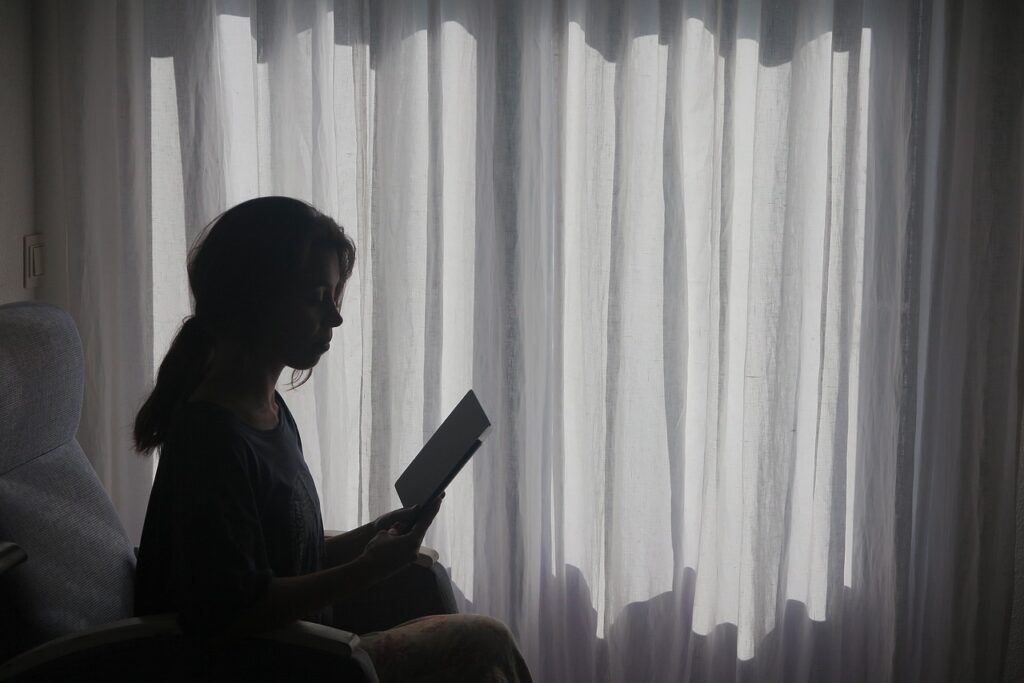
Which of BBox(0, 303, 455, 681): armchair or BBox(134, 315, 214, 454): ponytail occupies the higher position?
BBox(134, 315, 214, 454): ponytail

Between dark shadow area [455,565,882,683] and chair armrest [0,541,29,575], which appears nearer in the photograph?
chair armrest [0,541,29,575]

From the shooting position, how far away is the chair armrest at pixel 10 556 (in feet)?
4.13

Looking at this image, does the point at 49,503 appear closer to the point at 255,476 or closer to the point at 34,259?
the point at 255,476

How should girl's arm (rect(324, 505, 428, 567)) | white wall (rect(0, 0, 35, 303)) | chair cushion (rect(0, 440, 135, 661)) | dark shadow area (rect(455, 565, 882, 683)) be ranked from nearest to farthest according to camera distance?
chair cushion (rect(0, 440, 135, 661)) < girl's arm (rect(324, 505, 428, 567)) < white wall (rect(0, 0, 35, 303)) < dark shadow area (rect(455, 565, 882, 683))

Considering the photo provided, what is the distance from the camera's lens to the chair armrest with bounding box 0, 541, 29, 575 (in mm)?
1259

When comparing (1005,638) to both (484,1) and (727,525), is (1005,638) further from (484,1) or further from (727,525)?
(484,1)

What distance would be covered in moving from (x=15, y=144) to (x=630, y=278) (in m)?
1.52

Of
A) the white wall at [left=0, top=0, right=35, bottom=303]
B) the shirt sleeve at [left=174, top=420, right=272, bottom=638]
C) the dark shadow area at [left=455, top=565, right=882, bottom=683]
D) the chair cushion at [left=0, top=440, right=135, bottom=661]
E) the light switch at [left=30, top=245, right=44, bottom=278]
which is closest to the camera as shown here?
the shirt sleeve at [left=174, top=420, right=272, bottom=638]

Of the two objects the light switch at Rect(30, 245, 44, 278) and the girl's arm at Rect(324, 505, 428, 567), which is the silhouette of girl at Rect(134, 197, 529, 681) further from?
the light switch at Rect(30, 245, 44, 278)

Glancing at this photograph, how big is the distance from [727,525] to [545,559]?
484 millimetres

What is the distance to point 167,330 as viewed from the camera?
236cm

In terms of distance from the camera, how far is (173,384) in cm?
144

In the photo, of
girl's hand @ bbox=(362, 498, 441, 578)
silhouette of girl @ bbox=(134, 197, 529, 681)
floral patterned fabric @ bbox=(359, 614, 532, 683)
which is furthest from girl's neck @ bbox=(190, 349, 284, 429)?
floral patterned fabric @ bbox=(359, 614, 532, 683)

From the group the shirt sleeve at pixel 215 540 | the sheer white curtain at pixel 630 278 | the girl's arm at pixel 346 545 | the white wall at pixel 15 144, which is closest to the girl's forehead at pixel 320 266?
the shirt sleeve at pixel 215 540
